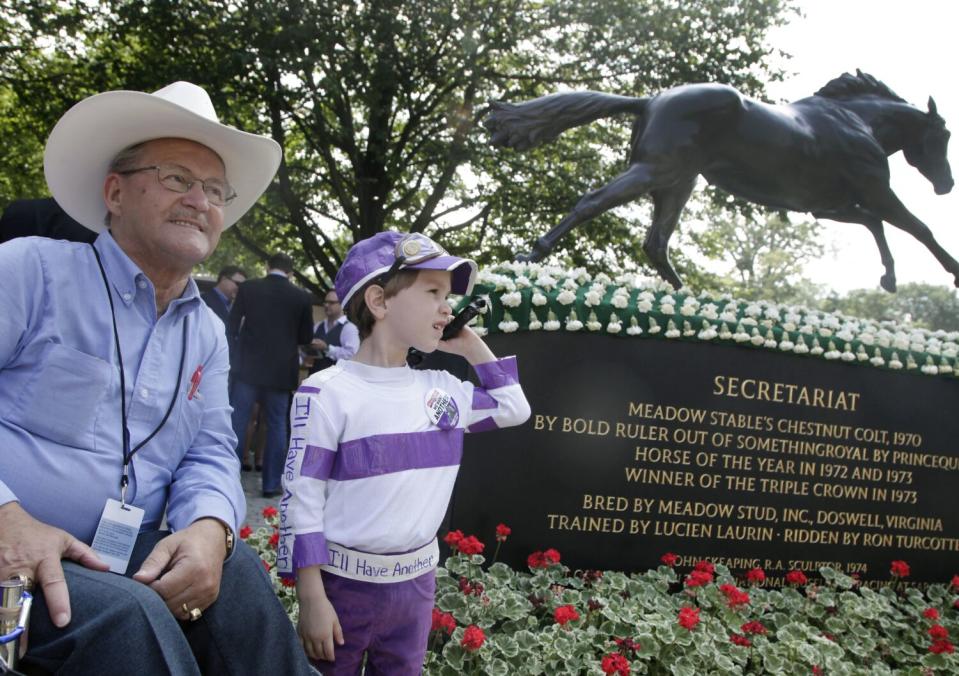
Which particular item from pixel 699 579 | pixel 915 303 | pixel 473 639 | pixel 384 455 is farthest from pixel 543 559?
pixel 915 303

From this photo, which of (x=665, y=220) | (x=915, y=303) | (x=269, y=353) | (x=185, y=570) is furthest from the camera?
(x=915, y=303)

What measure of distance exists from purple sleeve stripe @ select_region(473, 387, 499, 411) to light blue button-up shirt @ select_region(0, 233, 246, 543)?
0.73 meters

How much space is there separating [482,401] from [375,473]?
1.58ft

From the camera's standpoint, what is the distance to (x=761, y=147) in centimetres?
491

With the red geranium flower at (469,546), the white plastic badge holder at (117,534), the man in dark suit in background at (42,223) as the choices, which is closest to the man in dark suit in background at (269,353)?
the man in dark suit in background at (42,223)

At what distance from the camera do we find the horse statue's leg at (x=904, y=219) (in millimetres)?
5223

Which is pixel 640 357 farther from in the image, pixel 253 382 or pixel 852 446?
pixel 253 382

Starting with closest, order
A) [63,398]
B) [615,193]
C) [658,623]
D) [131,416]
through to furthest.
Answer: [63,398]
[131,416]
[658,623]
[615,193]

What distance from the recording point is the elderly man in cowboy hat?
1433mm

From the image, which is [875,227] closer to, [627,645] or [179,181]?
[627,645]

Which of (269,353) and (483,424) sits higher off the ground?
(269,353)

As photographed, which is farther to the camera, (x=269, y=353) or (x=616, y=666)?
(x=269, y=353)

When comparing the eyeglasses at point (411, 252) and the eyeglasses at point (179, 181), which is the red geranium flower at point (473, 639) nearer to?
the eyeglasses at point (411, 252)

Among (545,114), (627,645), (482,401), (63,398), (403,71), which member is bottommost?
(627,645)
